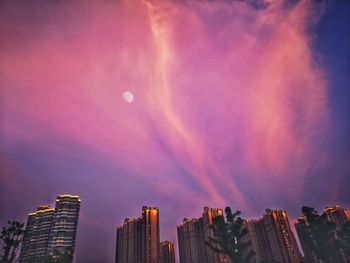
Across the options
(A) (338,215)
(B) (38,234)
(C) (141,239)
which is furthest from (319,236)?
(B) (38,234)

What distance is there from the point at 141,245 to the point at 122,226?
15906 mm

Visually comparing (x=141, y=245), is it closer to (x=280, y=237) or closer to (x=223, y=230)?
(x=280, y=237)

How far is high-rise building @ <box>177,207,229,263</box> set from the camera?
89.9 m

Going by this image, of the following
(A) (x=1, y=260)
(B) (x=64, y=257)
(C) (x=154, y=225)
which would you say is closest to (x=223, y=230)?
(A) (x=1, y=260)

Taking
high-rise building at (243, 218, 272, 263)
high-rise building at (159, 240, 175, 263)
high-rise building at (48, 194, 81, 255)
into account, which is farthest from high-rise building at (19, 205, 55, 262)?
high-rise building at (243, 218, 272, 263)

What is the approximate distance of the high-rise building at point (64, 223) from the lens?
132250 mm

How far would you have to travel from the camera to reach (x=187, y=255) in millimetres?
94625

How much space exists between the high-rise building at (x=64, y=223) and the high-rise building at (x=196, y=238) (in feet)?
221

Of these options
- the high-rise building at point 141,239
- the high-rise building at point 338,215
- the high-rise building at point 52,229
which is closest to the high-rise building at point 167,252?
the high-rise building at point 141,239

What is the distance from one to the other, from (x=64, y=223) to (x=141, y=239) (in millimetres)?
68728

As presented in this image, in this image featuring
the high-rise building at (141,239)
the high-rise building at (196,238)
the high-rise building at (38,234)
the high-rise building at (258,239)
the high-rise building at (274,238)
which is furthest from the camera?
the high-rise building at (38,234)

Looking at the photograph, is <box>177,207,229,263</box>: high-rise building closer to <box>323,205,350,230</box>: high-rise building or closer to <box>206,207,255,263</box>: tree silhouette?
<box>323,205,350,230</box>: high-rise building

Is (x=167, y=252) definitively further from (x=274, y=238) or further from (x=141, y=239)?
(x=274, y=238)

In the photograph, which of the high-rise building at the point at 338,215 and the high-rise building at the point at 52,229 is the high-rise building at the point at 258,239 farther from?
the high-rise building at the point at 52,229
